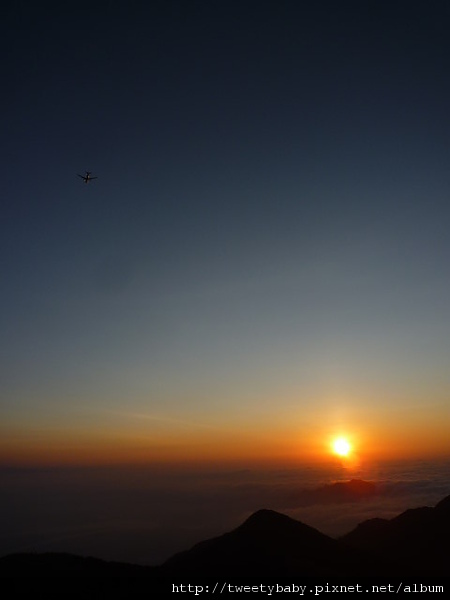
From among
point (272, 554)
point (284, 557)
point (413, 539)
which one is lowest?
point (413, 539)

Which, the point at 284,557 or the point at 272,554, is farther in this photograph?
the point at 272,554

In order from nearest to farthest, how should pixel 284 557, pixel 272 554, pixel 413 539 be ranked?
pixel 284 557, pixel 272 554, pixel 413 539

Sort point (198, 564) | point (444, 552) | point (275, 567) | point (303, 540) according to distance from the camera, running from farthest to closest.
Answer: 1. point (444, 552)
2. point (303, 540)
3. point (198, 564)
4. point (275, 567)

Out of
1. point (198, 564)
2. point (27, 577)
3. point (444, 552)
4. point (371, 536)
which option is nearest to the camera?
point (27, 577)

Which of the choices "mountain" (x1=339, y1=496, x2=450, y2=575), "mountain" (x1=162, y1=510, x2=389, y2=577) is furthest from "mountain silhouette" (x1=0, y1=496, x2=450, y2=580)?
"mountain" (x1=339, y1=496, x2=450, y2=575)

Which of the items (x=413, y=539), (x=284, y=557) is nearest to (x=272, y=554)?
(x=284, y=557)

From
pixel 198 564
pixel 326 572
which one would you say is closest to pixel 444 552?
pixel 326 572

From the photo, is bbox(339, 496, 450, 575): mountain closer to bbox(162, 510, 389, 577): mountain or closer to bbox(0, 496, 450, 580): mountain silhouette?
bbox(0, 496, 450, 580): mountain silhouette

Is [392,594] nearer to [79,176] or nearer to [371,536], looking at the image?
[371,536]

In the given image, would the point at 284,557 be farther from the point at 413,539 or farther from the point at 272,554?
the point at 413,539
